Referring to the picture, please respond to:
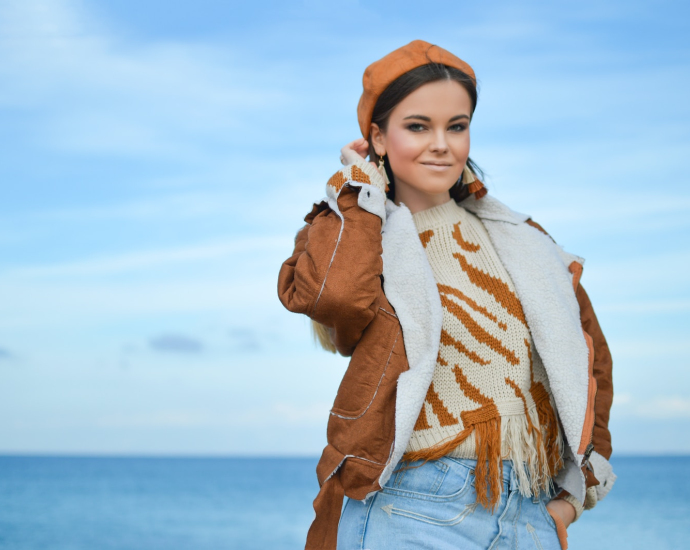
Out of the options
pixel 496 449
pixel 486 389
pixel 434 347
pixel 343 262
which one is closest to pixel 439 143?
pixel 343 262

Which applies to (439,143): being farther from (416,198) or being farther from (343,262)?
(343,262)

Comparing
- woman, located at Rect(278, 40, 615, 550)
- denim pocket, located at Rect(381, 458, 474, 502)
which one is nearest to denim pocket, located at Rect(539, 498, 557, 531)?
woman, located at Rect(278, 40, 615, 550)

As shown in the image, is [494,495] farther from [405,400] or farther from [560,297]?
[560,297]

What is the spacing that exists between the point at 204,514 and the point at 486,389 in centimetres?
2031

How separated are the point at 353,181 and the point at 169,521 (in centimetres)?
1907

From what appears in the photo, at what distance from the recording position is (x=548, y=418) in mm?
2129

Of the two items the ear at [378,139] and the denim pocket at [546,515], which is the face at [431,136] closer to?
the ear at [378,139]

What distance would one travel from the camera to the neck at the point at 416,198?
7.56 ft

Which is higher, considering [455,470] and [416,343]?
[416,343]

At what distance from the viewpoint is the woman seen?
1947mm

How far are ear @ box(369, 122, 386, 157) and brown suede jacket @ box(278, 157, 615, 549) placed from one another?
131mm

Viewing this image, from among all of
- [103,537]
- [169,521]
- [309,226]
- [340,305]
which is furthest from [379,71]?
[169,521]

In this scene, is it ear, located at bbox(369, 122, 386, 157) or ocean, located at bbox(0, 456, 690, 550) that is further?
ocean, located at bbox(0, 456, 690, 550)

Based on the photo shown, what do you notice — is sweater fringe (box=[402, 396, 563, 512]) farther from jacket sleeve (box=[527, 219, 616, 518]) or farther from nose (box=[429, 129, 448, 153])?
nose (box=[429, 129, 448, 153])
